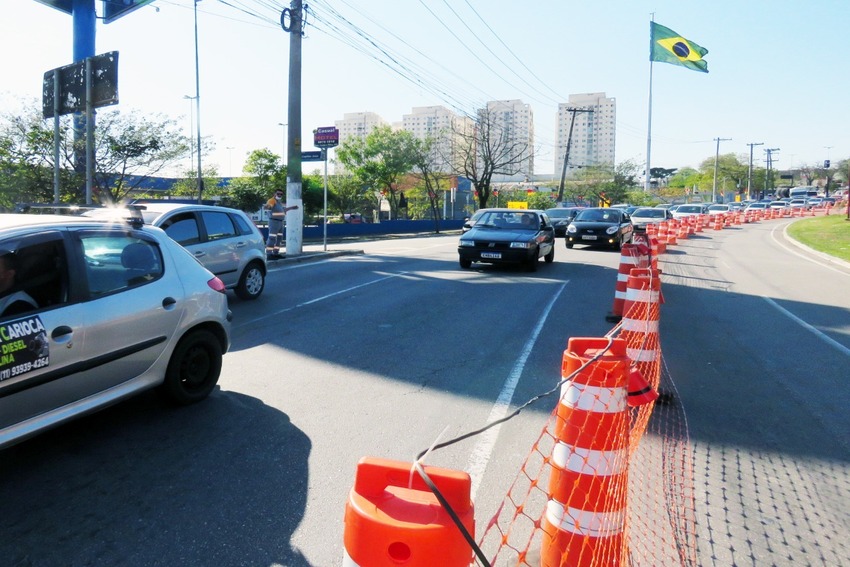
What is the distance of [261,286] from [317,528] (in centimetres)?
827

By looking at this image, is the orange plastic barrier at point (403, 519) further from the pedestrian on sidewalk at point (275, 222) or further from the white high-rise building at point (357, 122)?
the white high-rise building at point (357, 122)

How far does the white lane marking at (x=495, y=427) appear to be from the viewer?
3.98 meters

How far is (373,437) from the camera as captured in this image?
4.50 meters

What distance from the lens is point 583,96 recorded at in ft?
358

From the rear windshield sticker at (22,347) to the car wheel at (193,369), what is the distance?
1171 mm

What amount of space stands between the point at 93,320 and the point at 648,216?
104 feet

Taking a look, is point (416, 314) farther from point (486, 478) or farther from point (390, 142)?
point (390, 142)

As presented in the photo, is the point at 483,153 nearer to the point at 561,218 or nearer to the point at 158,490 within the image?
the point at 561,218

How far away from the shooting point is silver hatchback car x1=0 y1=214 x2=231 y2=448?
371 cm

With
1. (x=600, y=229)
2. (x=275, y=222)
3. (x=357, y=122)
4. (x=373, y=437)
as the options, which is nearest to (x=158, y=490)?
(x=373, y=437)

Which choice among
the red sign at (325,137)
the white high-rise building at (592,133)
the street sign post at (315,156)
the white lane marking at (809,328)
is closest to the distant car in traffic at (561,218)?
the red sign at (325,137)

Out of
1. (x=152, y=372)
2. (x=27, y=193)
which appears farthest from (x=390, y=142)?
(x=152, y=372)

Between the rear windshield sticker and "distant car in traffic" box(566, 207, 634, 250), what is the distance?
67.0 feet

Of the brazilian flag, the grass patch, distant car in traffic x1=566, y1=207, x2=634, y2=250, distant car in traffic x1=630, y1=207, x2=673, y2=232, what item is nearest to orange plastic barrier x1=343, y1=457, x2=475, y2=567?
the grass patch
